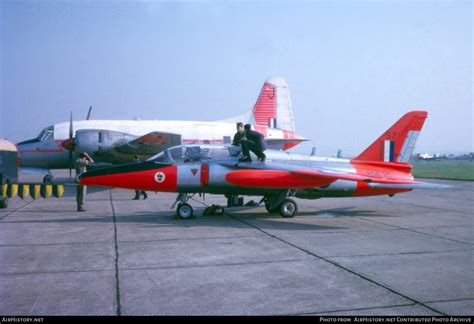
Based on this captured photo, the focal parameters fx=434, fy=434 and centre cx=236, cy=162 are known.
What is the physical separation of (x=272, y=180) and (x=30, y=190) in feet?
27.7

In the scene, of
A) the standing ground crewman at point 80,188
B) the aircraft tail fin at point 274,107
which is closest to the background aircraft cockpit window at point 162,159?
the standing ground crewman at point 80,188

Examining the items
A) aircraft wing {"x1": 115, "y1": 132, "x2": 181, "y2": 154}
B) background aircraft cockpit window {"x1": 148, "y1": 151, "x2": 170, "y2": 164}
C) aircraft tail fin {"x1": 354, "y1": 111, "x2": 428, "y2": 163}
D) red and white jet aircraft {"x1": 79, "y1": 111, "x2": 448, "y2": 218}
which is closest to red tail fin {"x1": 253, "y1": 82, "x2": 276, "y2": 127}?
aircraft wing {"x1": 115, "y1": 132, "x2": 181, "y2": 154}

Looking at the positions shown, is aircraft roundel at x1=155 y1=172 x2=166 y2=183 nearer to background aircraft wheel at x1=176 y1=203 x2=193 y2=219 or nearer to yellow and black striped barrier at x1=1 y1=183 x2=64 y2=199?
background aircraft wheel at x1=176 y1=203 x2=193 y2=219

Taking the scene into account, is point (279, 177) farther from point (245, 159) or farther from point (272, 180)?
point (245, 159)

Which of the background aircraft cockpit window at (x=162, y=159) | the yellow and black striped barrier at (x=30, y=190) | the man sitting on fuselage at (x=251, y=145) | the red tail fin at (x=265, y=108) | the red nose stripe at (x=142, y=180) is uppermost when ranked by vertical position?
the red tail fin at (x=265, y=108)

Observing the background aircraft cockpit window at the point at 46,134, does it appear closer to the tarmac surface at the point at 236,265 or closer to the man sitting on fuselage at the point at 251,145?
the tarmac surface at the point at 236,265

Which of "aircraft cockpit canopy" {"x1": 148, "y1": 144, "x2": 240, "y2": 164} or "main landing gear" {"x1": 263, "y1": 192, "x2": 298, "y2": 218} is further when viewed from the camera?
"main landing gear" {"x1": 263, "y1": 192, "x2": 298, "y2": 218}

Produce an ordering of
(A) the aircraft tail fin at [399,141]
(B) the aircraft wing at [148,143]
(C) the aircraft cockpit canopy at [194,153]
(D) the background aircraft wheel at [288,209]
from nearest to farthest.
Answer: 1. (C) the aircraft cockpit canopy at [194,153]
2. (D) the background aircraft wheel at [288,209]
3. (A) the aircraft tail fin at [399,141]
4. (B) the aircraft wing at [148,143]

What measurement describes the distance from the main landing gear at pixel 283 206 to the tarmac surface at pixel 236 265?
1.11ft

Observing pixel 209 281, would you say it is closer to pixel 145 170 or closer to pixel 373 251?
pixel 373 251

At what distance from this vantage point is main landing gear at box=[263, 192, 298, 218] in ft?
43.8

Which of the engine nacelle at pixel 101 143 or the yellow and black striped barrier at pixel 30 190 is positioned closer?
the yellow and black striped barrier at pixel 30 190

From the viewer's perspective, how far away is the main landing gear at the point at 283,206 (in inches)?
525

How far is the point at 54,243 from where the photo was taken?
362 inches
